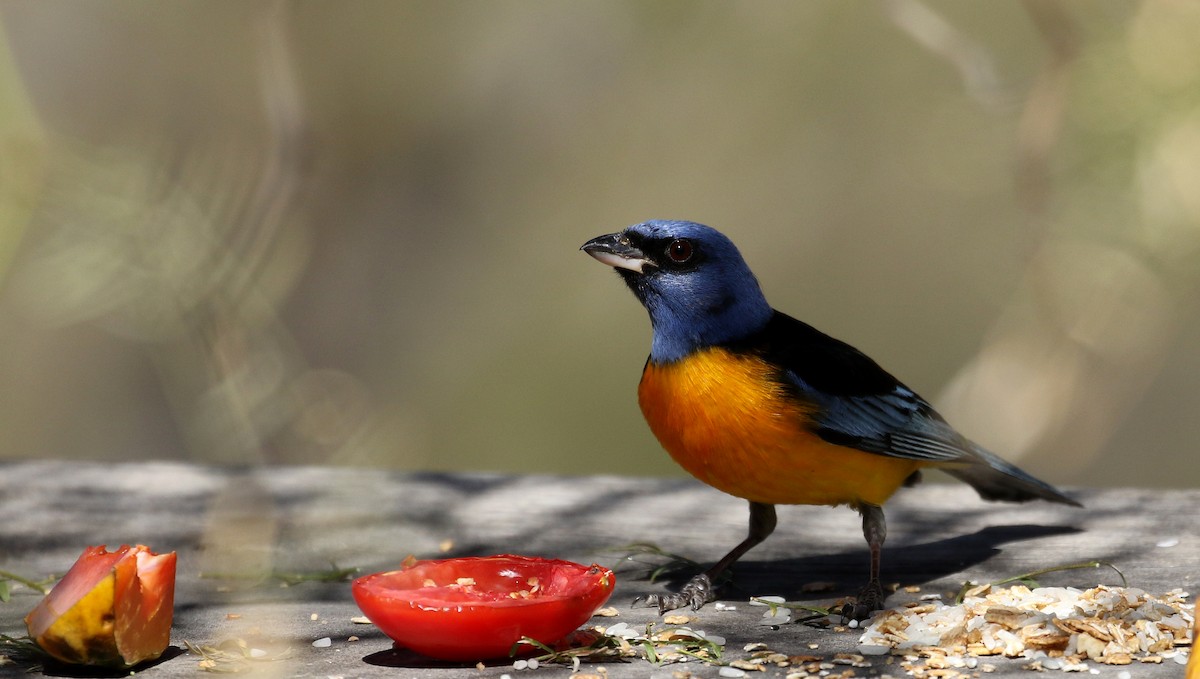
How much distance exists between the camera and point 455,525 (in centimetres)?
461

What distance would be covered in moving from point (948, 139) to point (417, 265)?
3499mm

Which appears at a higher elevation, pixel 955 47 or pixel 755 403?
pixel 955 47

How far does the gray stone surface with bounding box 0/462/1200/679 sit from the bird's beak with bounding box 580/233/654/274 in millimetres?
959

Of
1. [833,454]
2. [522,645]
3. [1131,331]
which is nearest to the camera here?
[522,645]

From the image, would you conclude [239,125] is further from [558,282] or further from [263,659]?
[263,659]

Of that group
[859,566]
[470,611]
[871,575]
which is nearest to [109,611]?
[470,611]

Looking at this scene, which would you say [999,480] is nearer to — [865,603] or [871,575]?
[871,575]

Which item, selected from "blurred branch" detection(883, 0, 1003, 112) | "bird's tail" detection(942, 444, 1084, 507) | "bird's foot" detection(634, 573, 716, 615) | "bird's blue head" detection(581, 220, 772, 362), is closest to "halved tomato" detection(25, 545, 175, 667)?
"bird's foot" detection(634, 573, 716, 615)

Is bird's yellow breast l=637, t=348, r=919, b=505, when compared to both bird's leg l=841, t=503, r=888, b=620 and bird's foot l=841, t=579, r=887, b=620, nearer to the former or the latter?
bird's leg l=841, t=503, r=888, b=620

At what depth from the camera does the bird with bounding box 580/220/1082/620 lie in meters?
3.54

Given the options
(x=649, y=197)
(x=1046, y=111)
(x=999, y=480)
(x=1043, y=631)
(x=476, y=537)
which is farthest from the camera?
(x=649, y=197)

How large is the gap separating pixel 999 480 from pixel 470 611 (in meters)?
2.14

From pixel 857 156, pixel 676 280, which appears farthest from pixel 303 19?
pixel 676 280

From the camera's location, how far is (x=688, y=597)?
3.66 m
